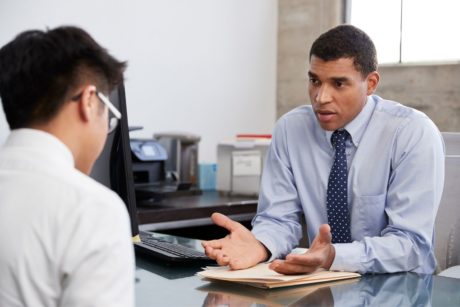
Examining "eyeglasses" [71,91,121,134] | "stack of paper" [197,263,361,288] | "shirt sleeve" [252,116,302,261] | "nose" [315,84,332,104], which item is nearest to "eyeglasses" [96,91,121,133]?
"eyeglasses" [71,91,121,134]

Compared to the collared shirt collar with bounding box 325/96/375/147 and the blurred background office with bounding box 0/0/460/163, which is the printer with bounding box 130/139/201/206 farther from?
the collared shirt collar with bounding box 325/96/375/147

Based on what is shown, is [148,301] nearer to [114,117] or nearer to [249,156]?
[114,117]

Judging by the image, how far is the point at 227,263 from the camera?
1.49m

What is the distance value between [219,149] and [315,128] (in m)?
1.32

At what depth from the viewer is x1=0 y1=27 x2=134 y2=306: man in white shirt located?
705 millimetres

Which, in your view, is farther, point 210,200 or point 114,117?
point 210,200

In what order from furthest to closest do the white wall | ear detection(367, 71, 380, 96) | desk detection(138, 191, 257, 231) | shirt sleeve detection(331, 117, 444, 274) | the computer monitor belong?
the white wall, desk detection(138, 191, 257, 231), ear detection(367, 71, 380, 96), shirt sleeve detection(331, 117, 444, 274), the computer monitor

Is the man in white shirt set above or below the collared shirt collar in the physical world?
above

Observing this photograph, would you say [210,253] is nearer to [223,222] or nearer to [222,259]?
[222,259]

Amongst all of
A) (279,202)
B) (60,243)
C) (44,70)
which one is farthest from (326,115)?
(60,243)

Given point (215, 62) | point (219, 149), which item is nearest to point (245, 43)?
point (215, 62)

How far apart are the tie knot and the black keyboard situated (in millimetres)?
598

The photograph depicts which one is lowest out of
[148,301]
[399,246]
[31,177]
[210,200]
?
[210,200]

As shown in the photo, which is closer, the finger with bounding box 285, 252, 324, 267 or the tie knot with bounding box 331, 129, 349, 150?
the finger with bounding box 285, 252, 324, 267
